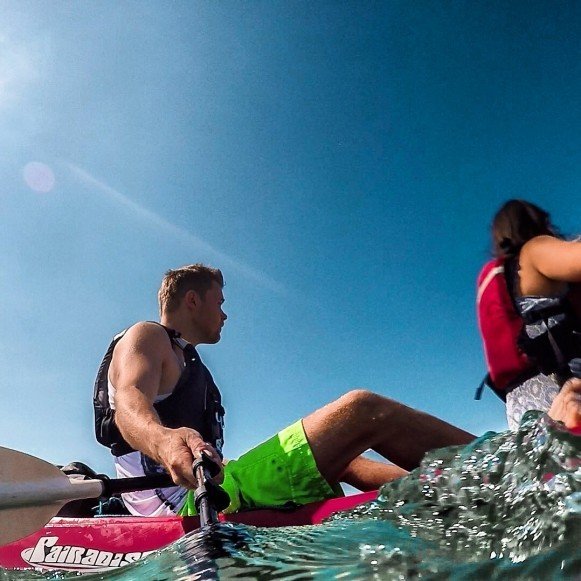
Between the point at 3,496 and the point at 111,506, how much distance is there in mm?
1174

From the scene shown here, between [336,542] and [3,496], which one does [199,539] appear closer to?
[336,542]

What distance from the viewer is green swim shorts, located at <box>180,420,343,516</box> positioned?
2203 millimetres

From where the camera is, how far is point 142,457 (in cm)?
303

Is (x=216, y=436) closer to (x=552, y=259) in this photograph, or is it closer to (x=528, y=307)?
(x=528, y=307)

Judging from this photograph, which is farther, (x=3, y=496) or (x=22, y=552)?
(x=22, y=552)

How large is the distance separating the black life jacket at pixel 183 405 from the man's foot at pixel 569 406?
6.94 feet

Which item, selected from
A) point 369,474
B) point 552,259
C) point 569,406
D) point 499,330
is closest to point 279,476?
point 369,474

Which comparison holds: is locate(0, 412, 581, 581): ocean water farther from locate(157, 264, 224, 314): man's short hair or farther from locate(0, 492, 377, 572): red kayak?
locate(157, 264, 224, 314): man's short hair

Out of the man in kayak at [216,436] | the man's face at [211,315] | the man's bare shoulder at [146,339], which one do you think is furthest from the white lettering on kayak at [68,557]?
the man's face at [211,315]

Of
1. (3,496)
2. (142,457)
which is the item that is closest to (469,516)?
(3,496)

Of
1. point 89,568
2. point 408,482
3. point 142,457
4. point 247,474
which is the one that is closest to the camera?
point 408,482

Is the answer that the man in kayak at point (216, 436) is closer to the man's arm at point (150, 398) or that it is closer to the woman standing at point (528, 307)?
the man's arm at point (150, 398)

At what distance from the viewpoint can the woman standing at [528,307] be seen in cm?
231

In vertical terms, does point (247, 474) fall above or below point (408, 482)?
above
